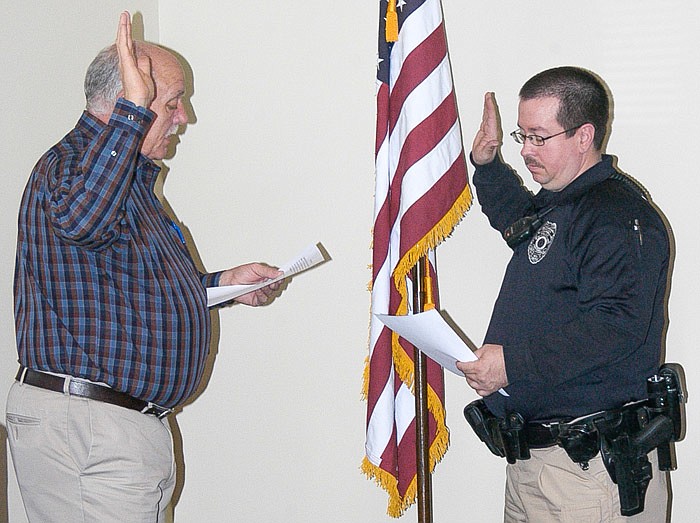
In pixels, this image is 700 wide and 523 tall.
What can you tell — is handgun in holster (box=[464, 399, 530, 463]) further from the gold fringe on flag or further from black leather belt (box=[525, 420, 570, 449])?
the gold fringe on flag

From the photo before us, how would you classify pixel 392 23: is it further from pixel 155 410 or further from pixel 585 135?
pixel 155 410

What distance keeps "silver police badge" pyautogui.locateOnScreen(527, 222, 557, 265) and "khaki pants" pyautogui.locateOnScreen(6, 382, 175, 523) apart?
1.06 m

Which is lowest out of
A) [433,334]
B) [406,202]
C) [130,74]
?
[433,334]

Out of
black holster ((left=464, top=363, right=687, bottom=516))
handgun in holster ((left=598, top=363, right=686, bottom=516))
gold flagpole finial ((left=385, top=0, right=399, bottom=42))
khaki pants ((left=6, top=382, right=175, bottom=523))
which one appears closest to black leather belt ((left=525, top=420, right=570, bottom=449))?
black holster ((left=464, top=363, right=687, bottom=516))

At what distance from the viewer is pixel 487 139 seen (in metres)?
2.62

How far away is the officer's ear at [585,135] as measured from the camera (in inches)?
89.0

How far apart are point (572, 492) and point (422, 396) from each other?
1.72 ft

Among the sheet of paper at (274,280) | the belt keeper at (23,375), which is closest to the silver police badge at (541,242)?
the sheet of paper at (274,280)

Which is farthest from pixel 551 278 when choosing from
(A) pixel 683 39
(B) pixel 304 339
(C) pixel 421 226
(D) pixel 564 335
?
(B) pixel 304 339

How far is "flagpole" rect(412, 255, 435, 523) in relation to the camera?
2.56m

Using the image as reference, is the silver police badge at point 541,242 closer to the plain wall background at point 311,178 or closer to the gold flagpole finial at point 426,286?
the gold flagpole finial at point 426,286

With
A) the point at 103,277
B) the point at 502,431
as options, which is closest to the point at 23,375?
the point at 103,277

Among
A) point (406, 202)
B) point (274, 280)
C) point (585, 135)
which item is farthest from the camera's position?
point (406, 202)

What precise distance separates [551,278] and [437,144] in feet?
1.80
